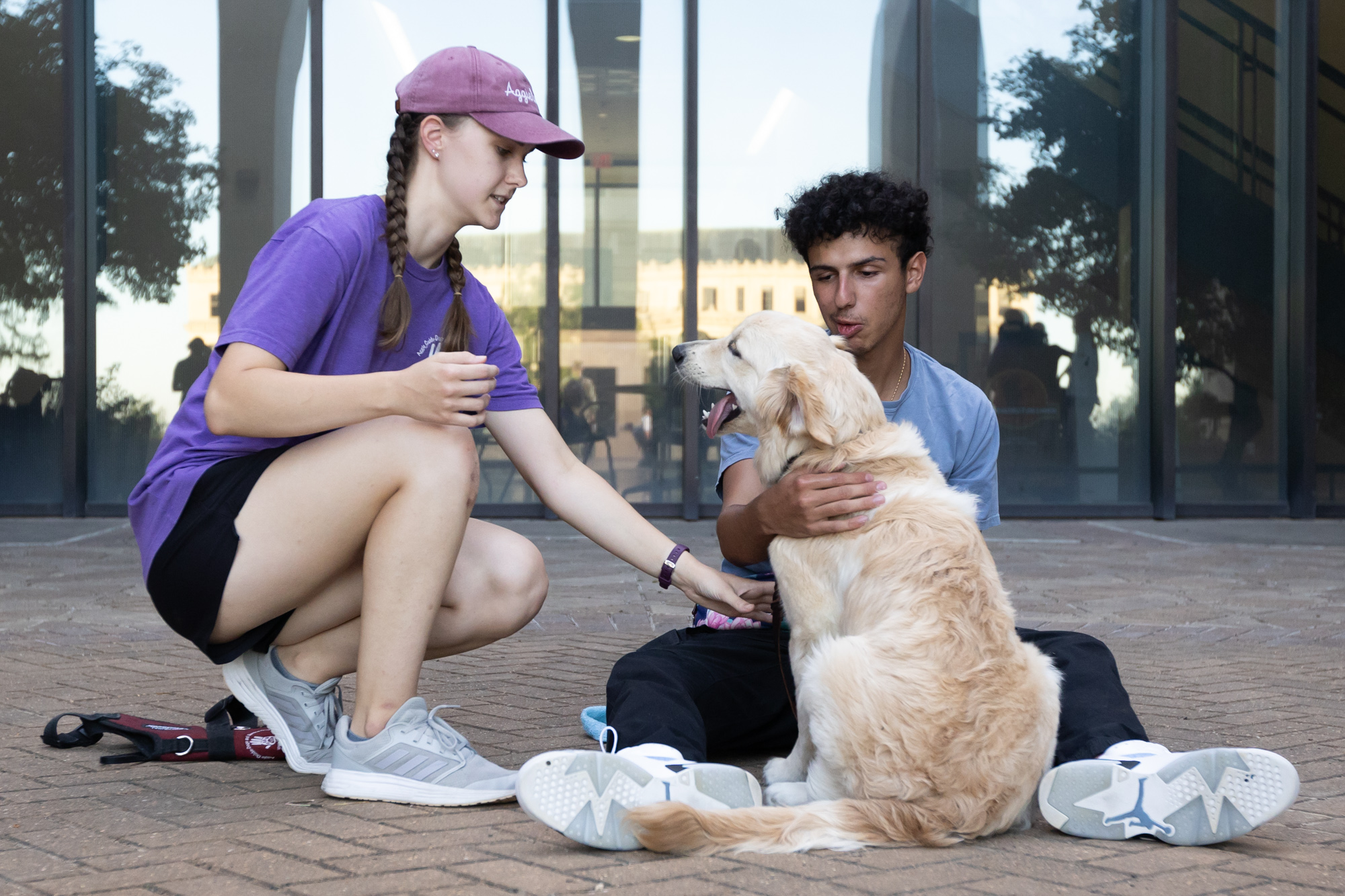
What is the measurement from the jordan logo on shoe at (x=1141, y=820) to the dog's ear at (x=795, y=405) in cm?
110

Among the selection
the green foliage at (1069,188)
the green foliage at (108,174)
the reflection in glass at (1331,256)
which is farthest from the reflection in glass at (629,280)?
the reflection in glass at (1331,256)

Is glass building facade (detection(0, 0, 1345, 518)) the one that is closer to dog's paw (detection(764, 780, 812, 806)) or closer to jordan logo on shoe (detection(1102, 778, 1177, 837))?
dog's paw (detection(764, 780, 812, 806))

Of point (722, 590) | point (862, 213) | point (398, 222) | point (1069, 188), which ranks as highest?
point (1069, 188)

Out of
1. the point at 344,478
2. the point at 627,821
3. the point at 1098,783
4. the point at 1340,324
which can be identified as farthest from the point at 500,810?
the point at 1340,324

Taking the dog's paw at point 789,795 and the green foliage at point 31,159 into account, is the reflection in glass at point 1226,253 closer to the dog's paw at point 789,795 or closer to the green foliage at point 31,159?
the dog's paw at point 789,795

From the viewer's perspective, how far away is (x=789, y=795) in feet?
9.02

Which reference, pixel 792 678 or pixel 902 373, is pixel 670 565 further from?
pixel 902 373

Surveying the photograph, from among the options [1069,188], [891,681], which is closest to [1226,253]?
[1069,188]

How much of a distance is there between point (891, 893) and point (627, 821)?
537mm

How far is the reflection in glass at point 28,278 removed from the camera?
35.2 feet

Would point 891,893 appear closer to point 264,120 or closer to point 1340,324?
point 264,120

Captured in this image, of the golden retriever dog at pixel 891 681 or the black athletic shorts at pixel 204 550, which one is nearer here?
the golden retriever dog at pixel 891 681

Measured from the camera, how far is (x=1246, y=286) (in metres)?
11.1

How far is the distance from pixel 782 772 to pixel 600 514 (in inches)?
36.3
